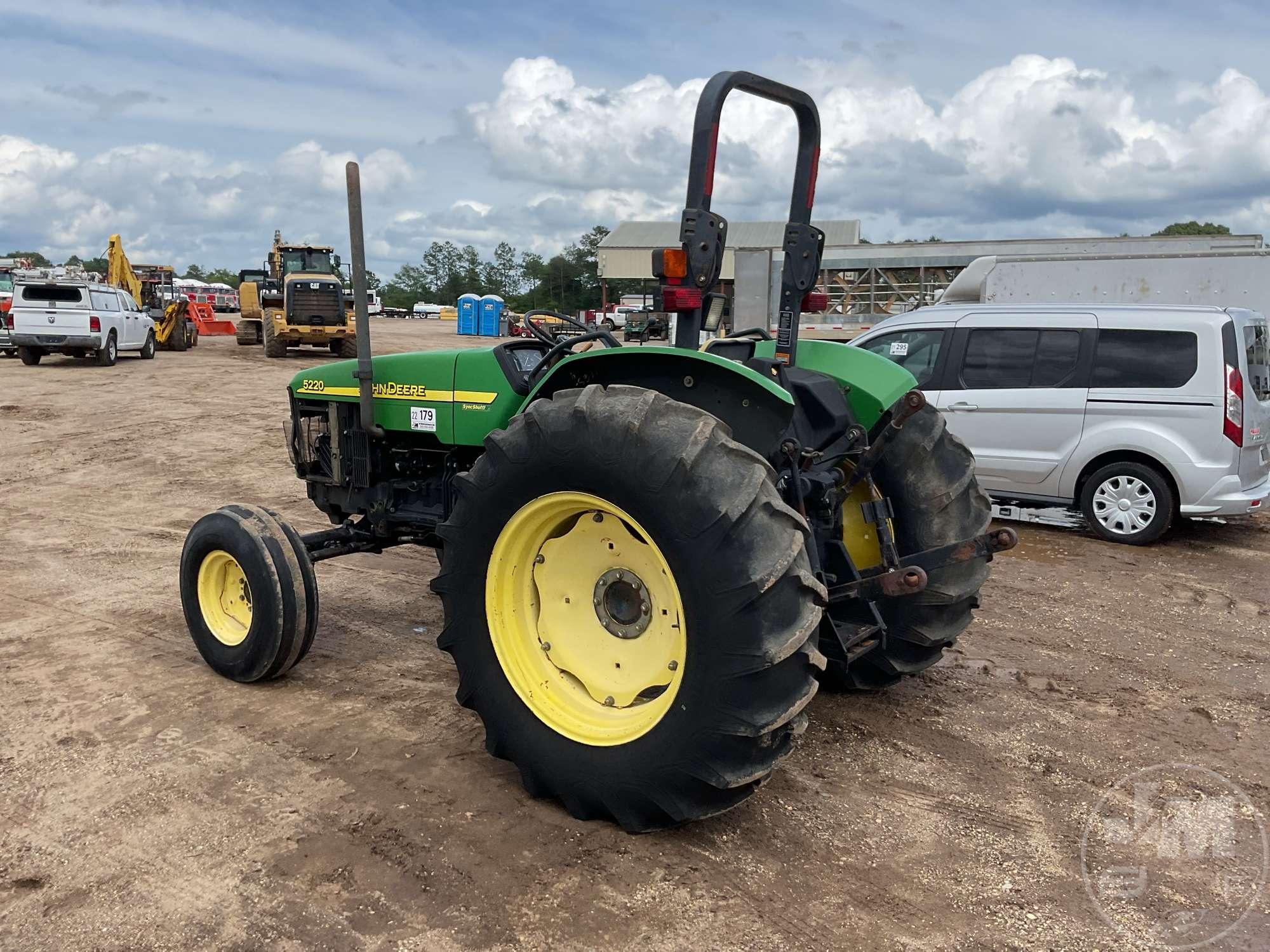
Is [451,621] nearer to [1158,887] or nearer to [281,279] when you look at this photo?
[1158,887]

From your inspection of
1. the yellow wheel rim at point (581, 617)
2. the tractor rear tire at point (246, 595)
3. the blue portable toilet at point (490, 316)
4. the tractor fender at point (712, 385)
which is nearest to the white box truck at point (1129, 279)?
the tractor fender at point (712, 385)

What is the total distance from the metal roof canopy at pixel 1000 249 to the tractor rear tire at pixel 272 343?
13.0 metres

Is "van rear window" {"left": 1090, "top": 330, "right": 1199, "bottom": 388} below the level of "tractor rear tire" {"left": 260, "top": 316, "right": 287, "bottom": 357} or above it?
above

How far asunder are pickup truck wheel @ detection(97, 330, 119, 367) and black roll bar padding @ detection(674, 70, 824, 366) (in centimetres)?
1967

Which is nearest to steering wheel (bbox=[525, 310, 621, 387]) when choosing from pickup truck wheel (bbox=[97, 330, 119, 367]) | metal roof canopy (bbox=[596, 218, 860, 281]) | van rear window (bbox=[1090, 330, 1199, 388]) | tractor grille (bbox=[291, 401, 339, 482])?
tractor grille (bbox=[291, 401, 339, 482])

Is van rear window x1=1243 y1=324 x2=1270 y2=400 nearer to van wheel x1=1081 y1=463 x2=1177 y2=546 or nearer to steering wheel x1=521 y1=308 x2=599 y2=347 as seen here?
van wheel x1=1081 y1=463 x2=1177 y2=546

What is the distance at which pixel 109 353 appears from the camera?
20156mm

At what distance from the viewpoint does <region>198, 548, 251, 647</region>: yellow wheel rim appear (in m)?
4.42

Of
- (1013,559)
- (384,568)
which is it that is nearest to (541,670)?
Result: (384,568)

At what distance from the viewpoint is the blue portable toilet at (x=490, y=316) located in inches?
1391

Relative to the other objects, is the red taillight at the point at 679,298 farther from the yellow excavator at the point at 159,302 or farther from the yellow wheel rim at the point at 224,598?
the yellow excavator at the point at 159,302

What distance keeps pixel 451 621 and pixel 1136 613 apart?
4.41m

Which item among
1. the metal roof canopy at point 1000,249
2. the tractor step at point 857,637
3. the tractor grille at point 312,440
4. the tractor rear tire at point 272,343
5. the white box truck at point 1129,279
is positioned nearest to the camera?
the tractor step at point 857,637

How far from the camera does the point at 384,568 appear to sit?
253 inches
